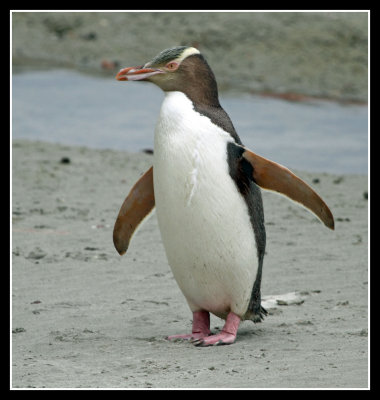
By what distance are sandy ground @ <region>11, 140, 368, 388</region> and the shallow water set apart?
1589 millimetres

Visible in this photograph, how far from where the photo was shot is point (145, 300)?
523cm

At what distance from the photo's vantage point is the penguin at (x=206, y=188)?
4195 mm

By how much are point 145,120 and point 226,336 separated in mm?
6857

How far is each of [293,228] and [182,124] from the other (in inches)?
116

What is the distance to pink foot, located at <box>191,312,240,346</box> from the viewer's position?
14.5 feet

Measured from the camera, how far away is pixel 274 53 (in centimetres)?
1398

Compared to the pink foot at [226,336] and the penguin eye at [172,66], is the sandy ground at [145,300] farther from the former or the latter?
the penguin eye at [172,66]

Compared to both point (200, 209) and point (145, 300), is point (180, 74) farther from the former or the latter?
point (145, 300)

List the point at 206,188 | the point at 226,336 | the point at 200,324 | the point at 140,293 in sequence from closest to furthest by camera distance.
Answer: the point at 206,188
the point at 226,336
the point at 200,324
the point at 140,293

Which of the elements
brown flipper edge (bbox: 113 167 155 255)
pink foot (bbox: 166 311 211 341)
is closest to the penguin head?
brown flipper edge (bbox: 113 167 155 255)

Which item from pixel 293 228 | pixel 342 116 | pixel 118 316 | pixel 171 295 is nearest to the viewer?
pixel 118 316

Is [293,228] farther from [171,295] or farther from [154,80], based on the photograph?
[154,80]

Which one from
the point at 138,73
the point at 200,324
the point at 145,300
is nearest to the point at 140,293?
the point at 145,300
